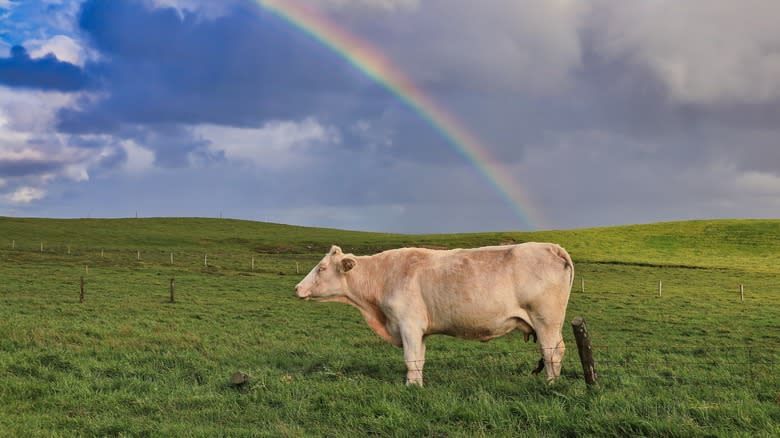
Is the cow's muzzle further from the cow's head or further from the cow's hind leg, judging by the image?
the cow's hind leg

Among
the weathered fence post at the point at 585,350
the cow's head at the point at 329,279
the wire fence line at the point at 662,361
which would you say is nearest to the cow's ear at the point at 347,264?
the cow's head at the point at 329,279

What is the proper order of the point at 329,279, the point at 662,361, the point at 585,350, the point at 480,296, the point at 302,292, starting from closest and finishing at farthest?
1. the point at 585,350
2. the point at 480,296
3. the point at 302,292
4. the point at 329,279
5. the point at 662,361

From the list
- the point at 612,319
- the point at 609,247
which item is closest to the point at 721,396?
the point at 612,319

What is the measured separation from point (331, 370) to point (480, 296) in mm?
3250

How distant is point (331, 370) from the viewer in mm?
11086

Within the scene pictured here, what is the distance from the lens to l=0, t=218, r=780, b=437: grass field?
7344mm

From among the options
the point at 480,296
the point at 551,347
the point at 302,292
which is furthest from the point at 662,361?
the point at 302,292

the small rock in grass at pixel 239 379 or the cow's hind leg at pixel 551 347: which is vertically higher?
the cow's hind leg at pixel 551 347

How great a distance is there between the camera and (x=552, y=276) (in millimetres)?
9797

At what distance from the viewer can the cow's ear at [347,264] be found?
35.6 feet

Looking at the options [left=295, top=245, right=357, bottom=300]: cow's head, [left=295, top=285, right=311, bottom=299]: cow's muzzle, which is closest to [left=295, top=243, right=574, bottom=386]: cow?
[left=295, top=245, right=357, bottom=300]: cow's head

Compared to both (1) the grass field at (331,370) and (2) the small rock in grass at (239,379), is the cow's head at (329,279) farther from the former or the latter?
(2) the small rock in grass at (239,379)

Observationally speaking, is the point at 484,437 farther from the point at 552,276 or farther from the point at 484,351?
the point at 484,351

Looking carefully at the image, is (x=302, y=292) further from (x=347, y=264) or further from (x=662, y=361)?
(x=662, y=361)
